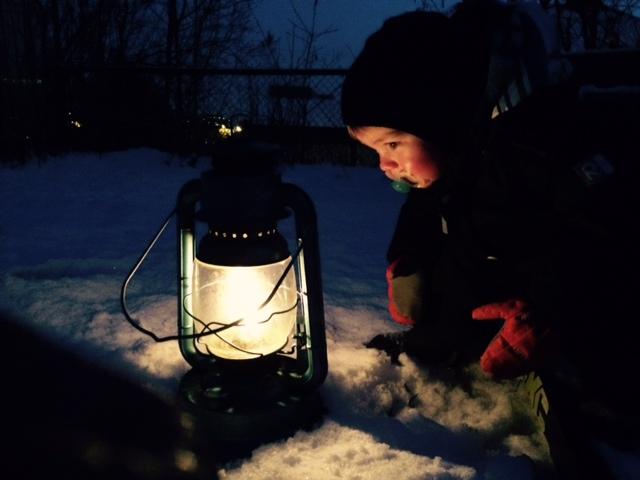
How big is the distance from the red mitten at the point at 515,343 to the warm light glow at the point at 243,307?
1.92 ft

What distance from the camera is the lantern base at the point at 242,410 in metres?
1.55

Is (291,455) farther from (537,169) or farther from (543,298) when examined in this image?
(537,169)

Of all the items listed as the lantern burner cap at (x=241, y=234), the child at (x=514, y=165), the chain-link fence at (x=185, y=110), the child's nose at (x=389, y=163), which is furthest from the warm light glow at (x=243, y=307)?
the chain-link fence at (x=185, y=110)

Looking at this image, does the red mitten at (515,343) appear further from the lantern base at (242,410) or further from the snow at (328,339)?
the lantern base at (242,410)

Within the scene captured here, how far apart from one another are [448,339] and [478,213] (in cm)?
60

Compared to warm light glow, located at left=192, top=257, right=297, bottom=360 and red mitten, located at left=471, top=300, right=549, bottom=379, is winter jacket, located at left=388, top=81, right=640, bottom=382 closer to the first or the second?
red mitten, located at left=471, top=300, right=549, bottom=379

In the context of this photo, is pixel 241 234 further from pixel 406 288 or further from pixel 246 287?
pixel 406 288

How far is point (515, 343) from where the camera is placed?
→ 149cm

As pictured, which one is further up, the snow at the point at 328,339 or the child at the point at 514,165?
the child at the point at 514,165

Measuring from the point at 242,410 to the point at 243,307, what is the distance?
288 mm

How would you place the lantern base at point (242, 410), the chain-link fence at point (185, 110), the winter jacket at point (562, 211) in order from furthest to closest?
the chain-link fence at point (185, 110) < the lantern base at point (242, 410) < the winter jacket at point (562, 211)

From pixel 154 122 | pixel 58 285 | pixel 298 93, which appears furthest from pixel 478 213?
pixel 154 122

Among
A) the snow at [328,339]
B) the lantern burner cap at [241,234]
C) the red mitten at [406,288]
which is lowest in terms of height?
the snow at [328,339]

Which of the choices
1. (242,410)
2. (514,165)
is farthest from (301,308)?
(514,165)
